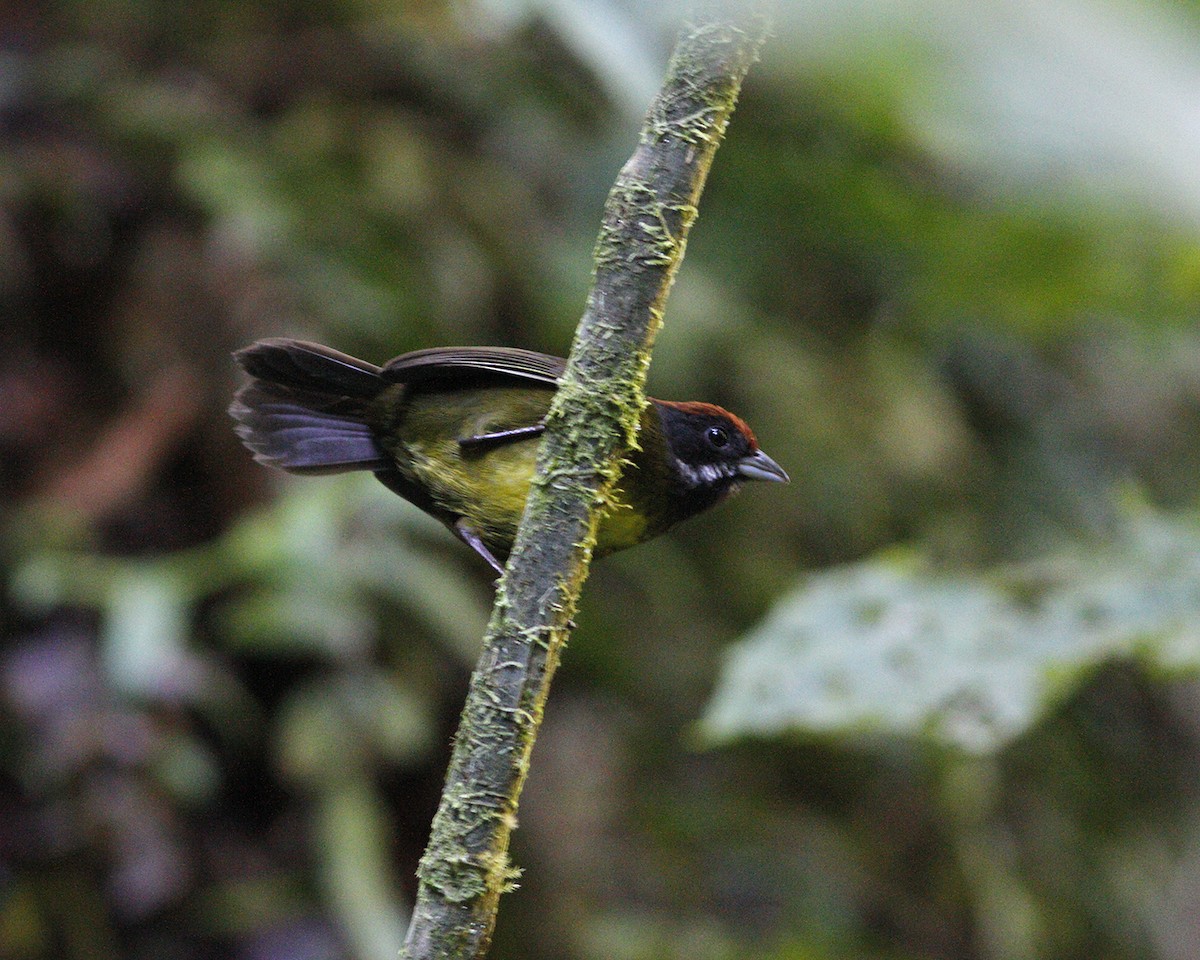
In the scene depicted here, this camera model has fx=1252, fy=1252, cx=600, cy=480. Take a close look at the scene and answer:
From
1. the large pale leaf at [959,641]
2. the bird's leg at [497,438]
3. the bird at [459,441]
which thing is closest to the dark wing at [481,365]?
the bird at [459,441]

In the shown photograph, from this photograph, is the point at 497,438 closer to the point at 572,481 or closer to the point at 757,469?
the point at 757,469

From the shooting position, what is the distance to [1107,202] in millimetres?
816

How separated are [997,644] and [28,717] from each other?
2.72 meters

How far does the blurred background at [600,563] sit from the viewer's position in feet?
11.4

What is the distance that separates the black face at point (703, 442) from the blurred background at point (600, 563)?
0.60 meters

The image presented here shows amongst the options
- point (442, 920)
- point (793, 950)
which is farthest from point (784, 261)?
point (442, 920)

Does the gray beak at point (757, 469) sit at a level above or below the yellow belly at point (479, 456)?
above

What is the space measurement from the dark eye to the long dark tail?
58 cm

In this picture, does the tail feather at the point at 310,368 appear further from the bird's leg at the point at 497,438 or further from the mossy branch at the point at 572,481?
the mossy branch at the point at 572,481

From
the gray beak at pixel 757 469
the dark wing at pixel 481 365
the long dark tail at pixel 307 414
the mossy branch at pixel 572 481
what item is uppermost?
the gray beak at pixel 757 469

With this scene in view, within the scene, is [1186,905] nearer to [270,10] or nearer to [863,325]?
[863,325]

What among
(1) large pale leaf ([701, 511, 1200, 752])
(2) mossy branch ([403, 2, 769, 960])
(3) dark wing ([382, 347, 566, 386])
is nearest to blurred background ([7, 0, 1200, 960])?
(1) large pale leaf ([701, 511, 1200, 752])

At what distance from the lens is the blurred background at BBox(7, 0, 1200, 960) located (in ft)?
11.4

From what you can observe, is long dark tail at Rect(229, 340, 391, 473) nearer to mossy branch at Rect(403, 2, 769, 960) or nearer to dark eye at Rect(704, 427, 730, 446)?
dark eye at Rect(704, 427, 730, 446)
